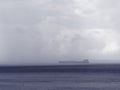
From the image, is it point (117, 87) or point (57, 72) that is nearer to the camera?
point (117, 87)

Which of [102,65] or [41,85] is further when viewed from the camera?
[102,65]

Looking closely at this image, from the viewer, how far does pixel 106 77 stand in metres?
34.4

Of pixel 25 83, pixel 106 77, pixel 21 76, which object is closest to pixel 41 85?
pixel 25 83

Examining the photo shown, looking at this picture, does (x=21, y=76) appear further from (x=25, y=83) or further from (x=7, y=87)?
(x=7, y=87)

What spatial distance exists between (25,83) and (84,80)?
4.98 m

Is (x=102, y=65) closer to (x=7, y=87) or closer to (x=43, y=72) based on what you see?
(x=43, y=72)

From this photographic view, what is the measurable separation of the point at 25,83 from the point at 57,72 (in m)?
5.93

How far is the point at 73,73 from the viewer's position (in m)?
37.3

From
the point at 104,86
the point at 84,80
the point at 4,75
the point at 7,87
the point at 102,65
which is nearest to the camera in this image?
the point at 7,87

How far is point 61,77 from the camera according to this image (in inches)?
1384

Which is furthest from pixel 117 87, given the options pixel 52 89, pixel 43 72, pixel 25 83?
pixel 43 72

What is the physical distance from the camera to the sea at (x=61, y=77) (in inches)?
1179

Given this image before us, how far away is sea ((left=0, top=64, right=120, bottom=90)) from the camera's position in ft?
98.2

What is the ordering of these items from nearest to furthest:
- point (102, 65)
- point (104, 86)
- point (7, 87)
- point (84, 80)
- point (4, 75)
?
point (7, 87) → point (104, 86) → point (84, 80) → point (4, 75) → point (102, 65)
